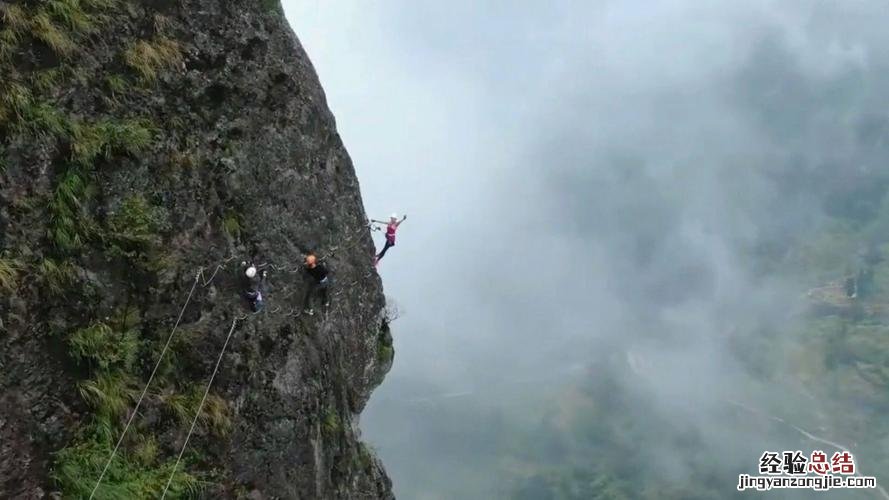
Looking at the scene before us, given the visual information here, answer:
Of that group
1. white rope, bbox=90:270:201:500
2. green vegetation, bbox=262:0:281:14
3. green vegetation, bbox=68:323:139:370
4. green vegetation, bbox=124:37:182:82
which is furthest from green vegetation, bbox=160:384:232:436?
green vegetation, bbox=262:0:281:14

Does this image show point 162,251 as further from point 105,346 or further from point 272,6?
point 272,6

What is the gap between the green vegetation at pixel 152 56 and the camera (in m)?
12.2

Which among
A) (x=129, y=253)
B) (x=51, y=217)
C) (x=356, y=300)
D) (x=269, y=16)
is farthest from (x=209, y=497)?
(x=269, y=16)

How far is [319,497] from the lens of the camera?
13328mm

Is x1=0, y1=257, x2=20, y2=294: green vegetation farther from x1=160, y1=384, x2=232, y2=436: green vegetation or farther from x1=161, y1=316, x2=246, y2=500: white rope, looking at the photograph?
x1=161, y1=316, x2=246, y2=500: white rope

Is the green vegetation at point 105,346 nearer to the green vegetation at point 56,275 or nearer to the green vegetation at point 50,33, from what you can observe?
the green vegetation at point 56,275

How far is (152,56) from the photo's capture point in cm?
1245

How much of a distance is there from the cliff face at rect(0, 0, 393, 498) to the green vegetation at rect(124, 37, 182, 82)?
1.4 inches

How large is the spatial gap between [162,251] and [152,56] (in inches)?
146

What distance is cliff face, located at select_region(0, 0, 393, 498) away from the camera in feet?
32.3

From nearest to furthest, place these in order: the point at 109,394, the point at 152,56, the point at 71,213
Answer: the point at 109,394
the point at 71,213
the point at 152,56

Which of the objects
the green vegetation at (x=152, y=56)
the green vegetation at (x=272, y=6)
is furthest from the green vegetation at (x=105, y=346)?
the green vegetation at (x=272, y=6)

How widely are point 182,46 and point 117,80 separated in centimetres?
175

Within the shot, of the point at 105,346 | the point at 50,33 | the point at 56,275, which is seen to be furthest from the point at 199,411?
the point at 50,33
